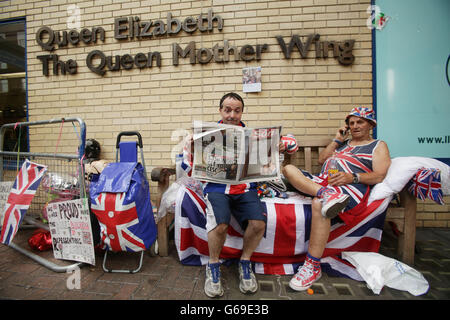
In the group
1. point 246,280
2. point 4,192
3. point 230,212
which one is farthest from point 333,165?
point 4,192

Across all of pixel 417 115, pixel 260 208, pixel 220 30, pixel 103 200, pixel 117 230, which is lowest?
pixel 117 230

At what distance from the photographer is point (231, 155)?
5.19 ft

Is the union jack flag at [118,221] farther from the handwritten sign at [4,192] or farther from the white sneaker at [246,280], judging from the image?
the handwritten sign at [4,192]

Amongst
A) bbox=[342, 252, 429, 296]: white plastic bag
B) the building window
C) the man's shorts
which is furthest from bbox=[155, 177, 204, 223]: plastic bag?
the building window

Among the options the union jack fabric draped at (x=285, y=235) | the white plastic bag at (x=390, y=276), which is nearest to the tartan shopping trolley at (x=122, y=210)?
the union jack fabric draped at (x=285, y=235)

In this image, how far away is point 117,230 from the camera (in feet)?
5.04

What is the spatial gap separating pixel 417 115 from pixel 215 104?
263cm

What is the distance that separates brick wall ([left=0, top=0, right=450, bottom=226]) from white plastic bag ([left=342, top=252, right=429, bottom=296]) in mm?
1517

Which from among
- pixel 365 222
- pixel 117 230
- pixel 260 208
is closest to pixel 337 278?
pixel 365 222

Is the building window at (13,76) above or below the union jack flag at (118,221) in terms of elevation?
above

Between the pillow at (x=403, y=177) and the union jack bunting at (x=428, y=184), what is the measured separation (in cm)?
5

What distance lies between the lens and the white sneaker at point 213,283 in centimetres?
138
